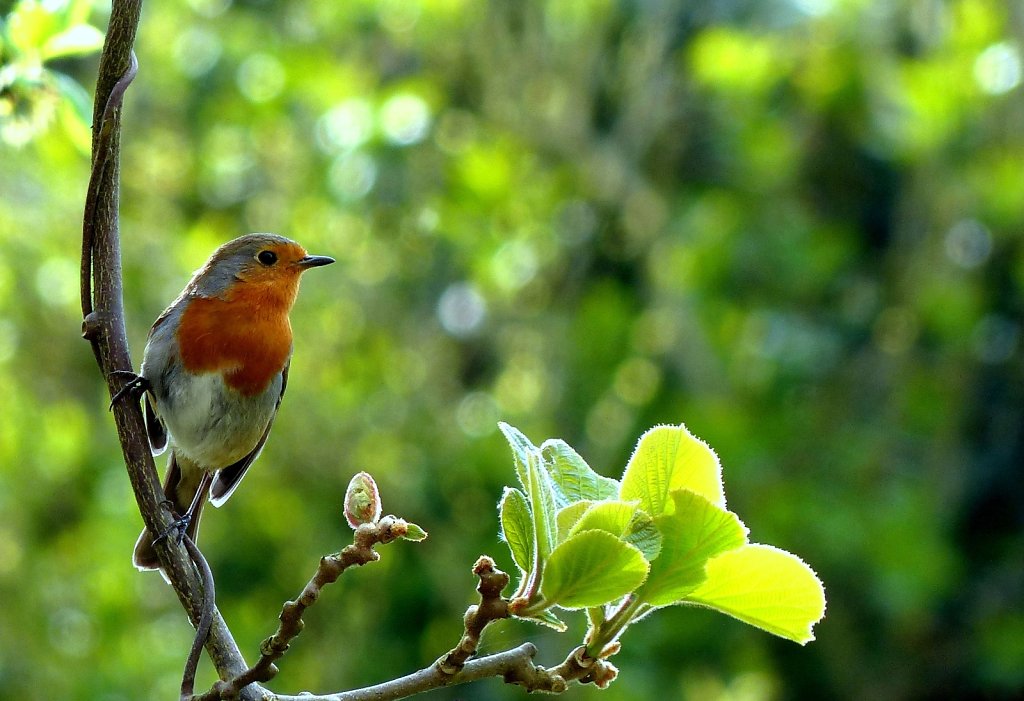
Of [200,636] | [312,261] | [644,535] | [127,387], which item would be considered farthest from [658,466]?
[312,261]

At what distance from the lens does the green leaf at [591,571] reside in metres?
1.28

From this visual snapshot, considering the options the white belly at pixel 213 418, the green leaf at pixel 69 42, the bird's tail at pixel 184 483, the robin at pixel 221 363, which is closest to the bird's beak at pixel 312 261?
the robin at pixel 221 363

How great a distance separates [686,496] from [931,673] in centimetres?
972

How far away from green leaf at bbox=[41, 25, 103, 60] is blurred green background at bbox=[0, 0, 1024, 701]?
18.5 feet

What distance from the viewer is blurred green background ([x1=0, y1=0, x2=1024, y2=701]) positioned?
8695 mm

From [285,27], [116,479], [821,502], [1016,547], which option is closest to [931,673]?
[1016,547]

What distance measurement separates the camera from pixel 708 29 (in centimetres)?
1012

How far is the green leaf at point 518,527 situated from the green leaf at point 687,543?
133mm

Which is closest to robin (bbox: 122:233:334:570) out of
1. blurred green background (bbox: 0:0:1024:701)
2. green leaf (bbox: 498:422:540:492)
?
green leaf (bbox: 498:422:540:492)

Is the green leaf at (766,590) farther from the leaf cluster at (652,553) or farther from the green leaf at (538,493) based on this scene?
the green leaf at (538,493)

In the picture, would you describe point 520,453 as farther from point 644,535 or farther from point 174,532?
point 174,532

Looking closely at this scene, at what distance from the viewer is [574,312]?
10.0 metres

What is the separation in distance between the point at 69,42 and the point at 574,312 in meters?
7.98

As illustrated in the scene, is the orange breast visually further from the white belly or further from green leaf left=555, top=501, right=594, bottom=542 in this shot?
green leaf left=555, top=501, right=594, bottom=542
